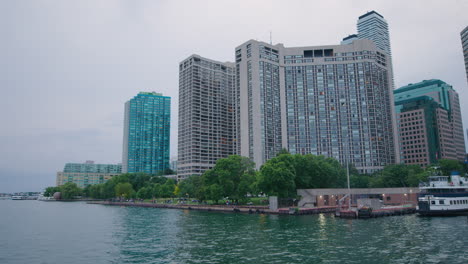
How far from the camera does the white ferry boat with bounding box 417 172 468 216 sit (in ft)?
291

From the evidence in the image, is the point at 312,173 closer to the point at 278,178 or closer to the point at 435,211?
the point at 278,178

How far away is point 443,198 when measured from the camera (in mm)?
88875

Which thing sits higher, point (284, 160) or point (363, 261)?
point (284, 160)

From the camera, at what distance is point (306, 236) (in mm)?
58281

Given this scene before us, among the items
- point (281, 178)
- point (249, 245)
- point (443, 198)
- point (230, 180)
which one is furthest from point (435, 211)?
point (230, 180)

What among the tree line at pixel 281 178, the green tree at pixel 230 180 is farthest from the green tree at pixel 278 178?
the green tree at pixel 230 180

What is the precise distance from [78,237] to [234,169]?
243ft

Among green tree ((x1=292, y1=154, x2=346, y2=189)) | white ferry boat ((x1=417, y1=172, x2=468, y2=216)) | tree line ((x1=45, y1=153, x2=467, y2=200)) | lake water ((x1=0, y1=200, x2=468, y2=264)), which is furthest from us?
green tree ((x1=292, y1=154, x2=346, y2=189))

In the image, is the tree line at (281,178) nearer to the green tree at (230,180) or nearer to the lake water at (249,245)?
the green tree at (230,180)

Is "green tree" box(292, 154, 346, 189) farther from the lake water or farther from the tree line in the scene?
the lake water

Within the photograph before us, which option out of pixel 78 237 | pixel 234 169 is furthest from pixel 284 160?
pixel 78 237

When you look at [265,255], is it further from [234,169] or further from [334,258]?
[234,169]

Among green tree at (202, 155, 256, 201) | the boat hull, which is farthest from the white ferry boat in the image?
green tree at (202, 155, 256, 201)

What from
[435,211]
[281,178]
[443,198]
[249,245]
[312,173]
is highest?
[312,173]
